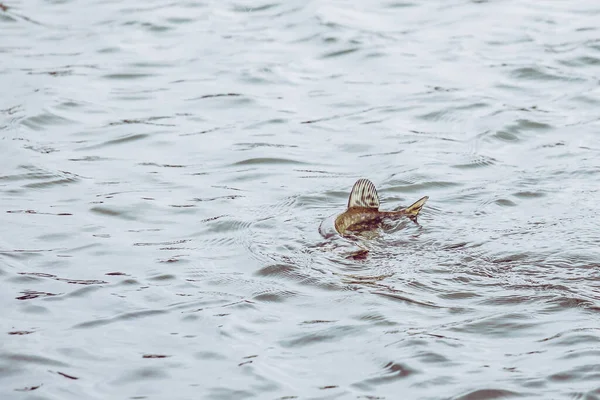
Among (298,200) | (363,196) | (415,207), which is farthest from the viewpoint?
(298,200)

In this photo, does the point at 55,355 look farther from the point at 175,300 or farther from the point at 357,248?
the point at 357,248

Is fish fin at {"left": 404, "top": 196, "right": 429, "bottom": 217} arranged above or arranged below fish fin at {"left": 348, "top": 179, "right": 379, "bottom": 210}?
below

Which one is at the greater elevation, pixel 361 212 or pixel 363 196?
pixel 363 196

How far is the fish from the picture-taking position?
6746 mm

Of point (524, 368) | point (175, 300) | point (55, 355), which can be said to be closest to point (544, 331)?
point (524, 368)

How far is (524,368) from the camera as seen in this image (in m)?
4.72

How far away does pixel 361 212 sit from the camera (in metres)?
6.80

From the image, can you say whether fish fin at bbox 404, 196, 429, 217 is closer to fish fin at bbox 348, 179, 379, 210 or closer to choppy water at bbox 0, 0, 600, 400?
choppy water at bbox 0, 0, 600, 400

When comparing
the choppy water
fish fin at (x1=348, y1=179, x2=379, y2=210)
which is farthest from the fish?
the choppy water

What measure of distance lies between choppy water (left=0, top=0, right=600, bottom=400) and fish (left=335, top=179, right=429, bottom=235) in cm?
13

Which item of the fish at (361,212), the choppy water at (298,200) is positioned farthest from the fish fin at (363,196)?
the choppy water at (298,200)

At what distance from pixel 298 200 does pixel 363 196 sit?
2.85 feet

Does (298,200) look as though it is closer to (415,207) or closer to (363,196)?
(363,196)

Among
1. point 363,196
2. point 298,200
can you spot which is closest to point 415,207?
point 363,196
